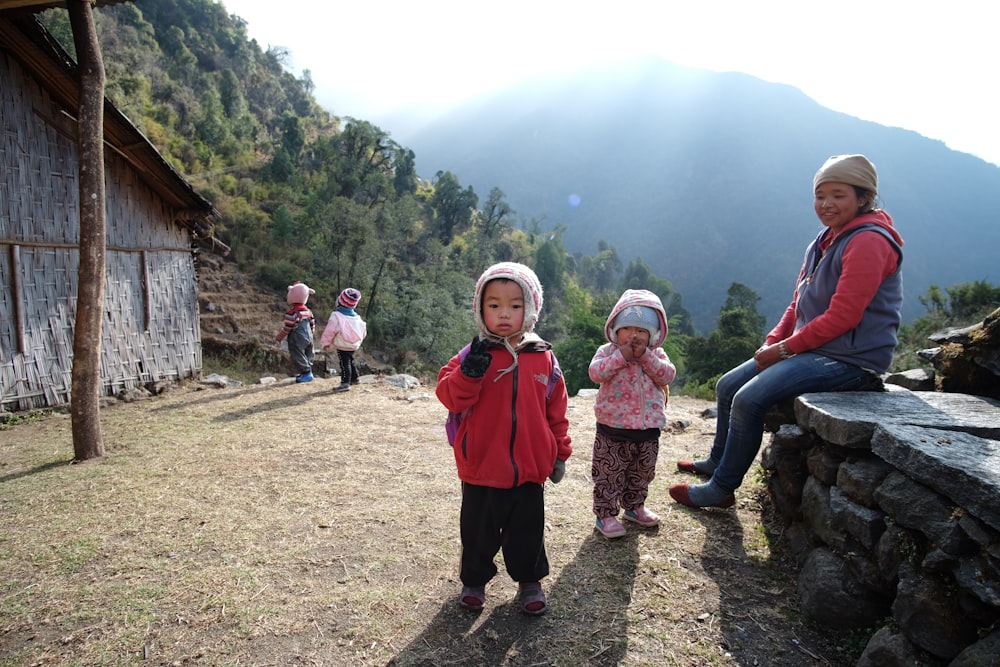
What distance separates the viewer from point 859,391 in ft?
9.75

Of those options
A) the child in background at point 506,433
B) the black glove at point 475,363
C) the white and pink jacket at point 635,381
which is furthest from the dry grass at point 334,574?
the black glove at point 475,363

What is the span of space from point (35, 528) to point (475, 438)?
3.32 m

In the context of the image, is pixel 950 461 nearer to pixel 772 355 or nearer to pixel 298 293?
pixel 772 355

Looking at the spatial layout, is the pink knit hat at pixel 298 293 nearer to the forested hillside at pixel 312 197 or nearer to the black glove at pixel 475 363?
the black glove at pixel 475 363

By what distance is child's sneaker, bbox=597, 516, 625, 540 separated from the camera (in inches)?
127

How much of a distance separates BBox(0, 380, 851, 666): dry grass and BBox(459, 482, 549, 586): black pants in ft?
0.84

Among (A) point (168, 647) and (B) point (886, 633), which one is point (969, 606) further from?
(A) point (168, 647)

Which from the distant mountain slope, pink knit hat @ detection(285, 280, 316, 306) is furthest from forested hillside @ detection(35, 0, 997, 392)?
the distant mountain slope

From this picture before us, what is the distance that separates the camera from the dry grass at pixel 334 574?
7.72ft

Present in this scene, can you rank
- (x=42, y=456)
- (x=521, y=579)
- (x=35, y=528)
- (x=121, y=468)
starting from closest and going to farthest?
(x=521, y=579) → (x=35, y=528) → (x=121, y=468) → (x=42, y=456)

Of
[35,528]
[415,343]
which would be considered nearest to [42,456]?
[35,528]

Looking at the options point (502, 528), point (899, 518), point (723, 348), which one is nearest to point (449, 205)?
point (723, 348)

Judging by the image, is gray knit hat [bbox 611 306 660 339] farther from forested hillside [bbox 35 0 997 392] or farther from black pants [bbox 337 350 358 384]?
forested hillside [bbox 35 0 997 392]

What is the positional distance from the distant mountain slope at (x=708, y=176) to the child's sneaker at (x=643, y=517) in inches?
4132
